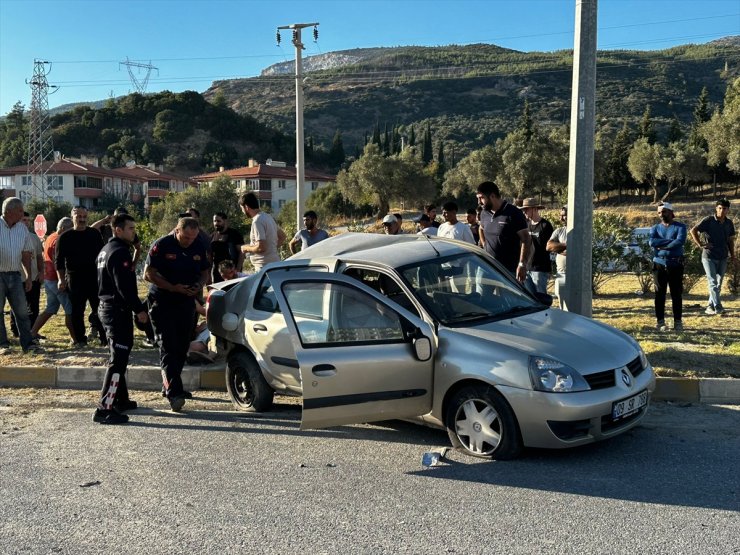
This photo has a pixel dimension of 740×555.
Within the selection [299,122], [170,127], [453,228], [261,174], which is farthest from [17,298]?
[170,127]

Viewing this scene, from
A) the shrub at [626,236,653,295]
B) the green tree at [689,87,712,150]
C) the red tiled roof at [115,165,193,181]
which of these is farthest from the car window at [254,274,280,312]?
the red tiled roof at [115,165,193,181]

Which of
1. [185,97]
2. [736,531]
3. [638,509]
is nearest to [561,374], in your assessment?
[638,509]

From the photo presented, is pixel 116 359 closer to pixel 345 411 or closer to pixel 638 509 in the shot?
pixel 345 411

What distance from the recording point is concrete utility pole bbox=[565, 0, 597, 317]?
7.61 meters

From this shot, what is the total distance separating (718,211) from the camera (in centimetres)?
1066

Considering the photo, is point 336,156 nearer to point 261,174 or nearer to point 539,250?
Answer: point 261,174

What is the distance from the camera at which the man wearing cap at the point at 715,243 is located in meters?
10.6

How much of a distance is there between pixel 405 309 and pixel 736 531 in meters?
2.57

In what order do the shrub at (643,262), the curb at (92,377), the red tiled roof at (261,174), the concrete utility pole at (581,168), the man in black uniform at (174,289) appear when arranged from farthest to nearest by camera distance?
the red tiled roof at (261,174)
the shrub at (643,262)
the curb at (92,377)
the concrete utility pole at (581,168)
the man in black uniform at (174,289)

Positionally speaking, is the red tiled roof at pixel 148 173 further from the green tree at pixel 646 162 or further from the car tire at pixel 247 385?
the car tire at pixel 247 385

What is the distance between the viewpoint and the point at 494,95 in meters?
163

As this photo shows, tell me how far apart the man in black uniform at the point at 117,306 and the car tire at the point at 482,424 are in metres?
3.08

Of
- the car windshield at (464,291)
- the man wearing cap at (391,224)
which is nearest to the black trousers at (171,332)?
the car windshield at (464,291)

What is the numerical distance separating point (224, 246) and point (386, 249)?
4.33 m
